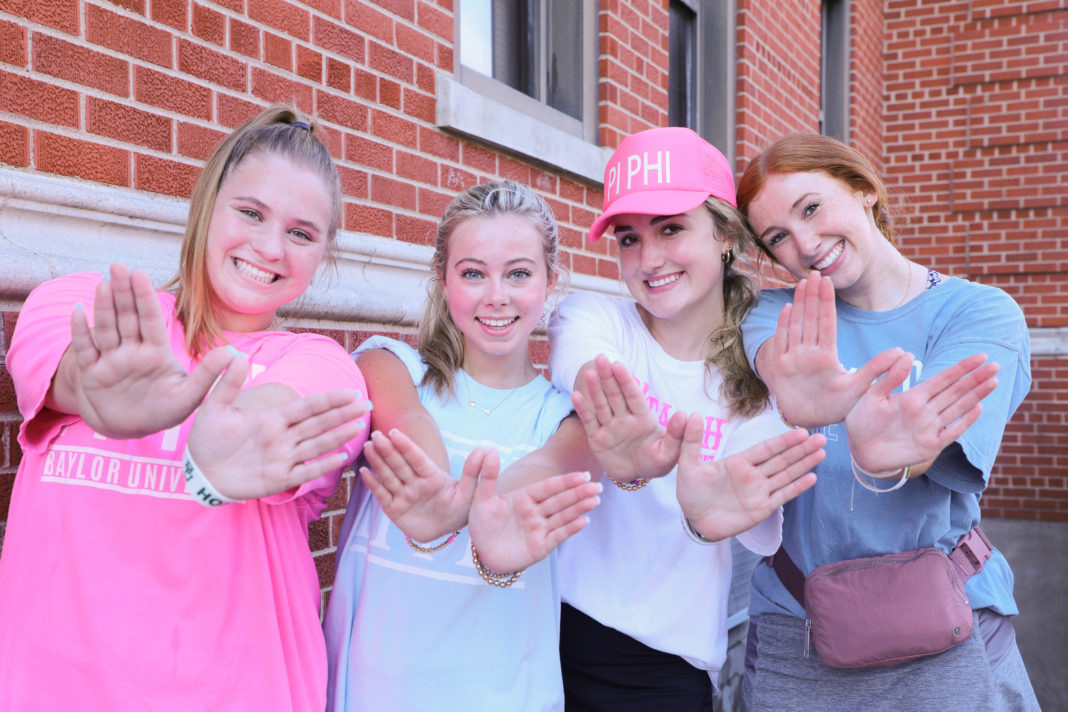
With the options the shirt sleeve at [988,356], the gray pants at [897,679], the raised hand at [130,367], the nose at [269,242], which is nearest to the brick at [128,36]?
the nose at [269,242]

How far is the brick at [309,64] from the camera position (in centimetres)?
245

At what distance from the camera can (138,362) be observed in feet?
4.18

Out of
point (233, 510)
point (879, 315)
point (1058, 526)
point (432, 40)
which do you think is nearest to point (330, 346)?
point (233, 510)

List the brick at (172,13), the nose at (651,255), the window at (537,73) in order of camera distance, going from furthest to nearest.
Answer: the window at (537,73)
the nose at (651,255)
the brick at (172,13)

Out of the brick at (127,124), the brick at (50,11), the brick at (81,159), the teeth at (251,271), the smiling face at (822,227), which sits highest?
the brick at (50,11)

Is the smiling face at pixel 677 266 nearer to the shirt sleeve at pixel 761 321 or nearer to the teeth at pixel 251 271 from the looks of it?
the shirt sleeve at pixel 761 321

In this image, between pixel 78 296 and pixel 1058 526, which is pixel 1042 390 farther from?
pixel 78 296

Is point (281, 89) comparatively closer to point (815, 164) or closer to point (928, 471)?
point (815, 164)

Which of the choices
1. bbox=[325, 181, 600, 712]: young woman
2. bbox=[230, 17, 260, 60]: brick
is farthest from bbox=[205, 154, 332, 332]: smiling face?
bbox=[230, 17, 260, 60]: brick

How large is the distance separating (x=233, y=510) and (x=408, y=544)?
39 cm

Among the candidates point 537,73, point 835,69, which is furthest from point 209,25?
point 835,69

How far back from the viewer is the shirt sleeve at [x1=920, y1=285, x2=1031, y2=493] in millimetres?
1763

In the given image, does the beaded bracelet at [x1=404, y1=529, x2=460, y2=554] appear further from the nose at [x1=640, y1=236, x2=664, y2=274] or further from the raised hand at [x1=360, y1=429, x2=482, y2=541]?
the nose at [x1=640, y1=236, x2=664, y2=274]

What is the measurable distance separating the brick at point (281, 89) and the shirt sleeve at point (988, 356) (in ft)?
5.49
